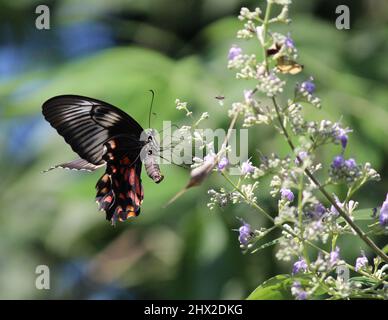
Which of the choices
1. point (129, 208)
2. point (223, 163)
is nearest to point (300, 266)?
point (223, 163)

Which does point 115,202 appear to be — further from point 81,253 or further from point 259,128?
point 81,253

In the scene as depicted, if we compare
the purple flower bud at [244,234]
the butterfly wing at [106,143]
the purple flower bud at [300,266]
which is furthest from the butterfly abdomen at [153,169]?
the purple flower bud at [300,266]

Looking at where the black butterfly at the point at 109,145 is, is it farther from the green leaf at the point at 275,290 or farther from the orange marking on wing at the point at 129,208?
the green leaf at the point at 275,290

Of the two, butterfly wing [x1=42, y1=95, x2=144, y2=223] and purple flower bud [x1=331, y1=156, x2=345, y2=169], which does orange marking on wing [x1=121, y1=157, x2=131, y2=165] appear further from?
purple flower bud [x1=331, y1=156, x2=345, y2=169]

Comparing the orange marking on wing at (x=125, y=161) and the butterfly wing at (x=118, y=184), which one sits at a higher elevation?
the orange marking on wing at (x=125, y=161)

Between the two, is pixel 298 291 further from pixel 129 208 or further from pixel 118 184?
pixel 118 184

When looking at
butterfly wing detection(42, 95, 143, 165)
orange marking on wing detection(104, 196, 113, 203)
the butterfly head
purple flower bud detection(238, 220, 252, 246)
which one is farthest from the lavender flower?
orange marking on wing detection(104, 196, 113, 203)
